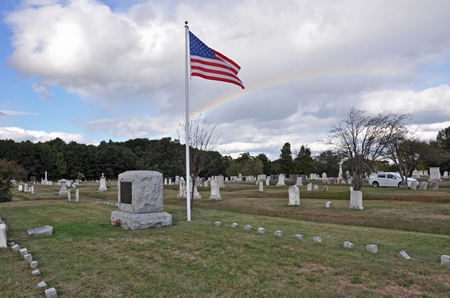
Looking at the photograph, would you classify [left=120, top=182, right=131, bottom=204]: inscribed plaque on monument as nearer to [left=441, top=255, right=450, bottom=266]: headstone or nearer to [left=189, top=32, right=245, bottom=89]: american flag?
[left=189, top=32, right=245, bottom=89]: american flag

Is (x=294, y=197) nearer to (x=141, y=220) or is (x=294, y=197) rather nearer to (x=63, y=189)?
(x=141, y=220)

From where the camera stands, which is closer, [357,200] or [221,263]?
[221,263]

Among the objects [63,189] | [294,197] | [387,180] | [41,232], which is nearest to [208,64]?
[41,232]

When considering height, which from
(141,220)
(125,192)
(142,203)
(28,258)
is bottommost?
(28,258)

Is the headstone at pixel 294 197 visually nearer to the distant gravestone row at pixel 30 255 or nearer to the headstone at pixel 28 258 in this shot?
the distant gravestone row at pixel 30 255

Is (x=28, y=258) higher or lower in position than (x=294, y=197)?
lower

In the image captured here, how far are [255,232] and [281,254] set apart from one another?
2.68 metres

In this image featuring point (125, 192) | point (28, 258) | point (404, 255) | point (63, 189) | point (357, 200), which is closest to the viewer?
point (404, 255)

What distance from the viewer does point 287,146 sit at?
214 ft

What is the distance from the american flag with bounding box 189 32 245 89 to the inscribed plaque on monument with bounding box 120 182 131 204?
190 inches

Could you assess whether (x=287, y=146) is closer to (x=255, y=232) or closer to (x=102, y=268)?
(x=255, y=232)

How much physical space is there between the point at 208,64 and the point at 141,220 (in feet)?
20.8

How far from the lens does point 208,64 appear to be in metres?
12.6

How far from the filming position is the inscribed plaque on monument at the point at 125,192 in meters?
11.5
